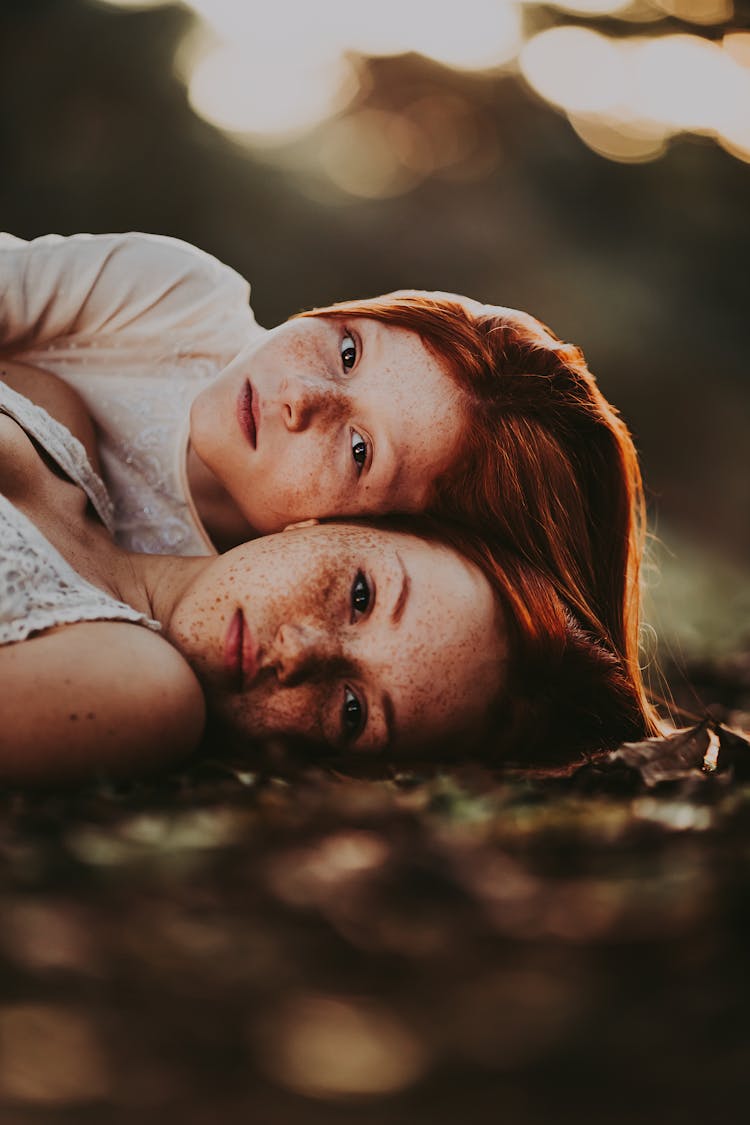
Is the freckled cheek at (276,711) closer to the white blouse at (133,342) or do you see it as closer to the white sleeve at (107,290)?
the white blouse at (133,342)

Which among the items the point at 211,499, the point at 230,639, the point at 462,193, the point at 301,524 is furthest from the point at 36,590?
the point at 462,193

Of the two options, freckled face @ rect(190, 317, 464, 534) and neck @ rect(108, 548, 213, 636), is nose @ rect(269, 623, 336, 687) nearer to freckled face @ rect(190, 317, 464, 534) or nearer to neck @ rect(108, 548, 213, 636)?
neck @ rect(108, 548, 213, 636)

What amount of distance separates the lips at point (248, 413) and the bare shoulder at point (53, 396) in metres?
0.38

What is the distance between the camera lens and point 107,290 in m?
2.27

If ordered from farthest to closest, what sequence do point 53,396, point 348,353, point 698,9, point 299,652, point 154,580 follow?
point 698,9, point 53,396, point 348,353, point 154,580, point 299,652

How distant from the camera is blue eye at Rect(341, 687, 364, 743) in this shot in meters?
1.59

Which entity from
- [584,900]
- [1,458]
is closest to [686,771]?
[584,900]

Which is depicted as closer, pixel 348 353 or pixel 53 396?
pixel 348 353

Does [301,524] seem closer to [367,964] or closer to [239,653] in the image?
[239,653]

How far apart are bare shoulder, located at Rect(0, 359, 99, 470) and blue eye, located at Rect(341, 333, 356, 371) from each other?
0.57m

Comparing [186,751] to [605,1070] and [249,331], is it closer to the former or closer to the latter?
[605,1070]

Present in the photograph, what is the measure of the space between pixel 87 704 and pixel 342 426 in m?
0.73

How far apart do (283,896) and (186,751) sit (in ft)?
1.60

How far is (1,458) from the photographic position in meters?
1.63
